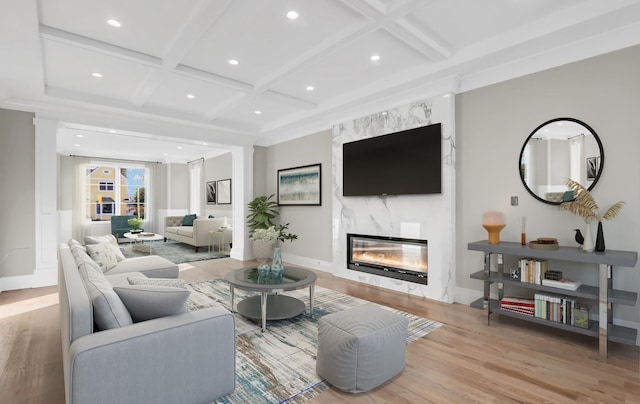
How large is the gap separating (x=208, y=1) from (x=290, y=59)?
1.20 meters

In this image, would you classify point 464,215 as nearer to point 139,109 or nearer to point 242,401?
point 242,401

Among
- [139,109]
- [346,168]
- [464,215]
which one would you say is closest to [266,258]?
[346,168]

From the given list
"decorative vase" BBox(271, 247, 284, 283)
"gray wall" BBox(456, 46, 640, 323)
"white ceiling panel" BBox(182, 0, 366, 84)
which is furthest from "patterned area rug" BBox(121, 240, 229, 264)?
"gray wall" BBox(456, 46, 640, 323)

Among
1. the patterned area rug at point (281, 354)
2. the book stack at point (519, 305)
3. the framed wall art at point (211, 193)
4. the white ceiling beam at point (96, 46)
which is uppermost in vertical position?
the white ceiling beam at point (96, 46)

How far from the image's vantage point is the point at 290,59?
350 cm

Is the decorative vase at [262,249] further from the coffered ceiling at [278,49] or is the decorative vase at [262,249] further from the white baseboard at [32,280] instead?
the white baseboard at [32,280]

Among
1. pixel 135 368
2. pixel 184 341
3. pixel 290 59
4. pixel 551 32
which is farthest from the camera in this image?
pixel 290 59

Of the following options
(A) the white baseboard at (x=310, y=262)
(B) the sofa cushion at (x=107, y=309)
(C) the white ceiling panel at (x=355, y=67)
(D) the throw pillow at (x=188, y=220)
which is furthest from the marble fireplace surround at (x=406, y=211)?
(D) the throw pillow at (x=188, y=220)

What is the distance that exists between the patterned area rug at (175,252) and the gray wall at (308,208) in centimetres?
189

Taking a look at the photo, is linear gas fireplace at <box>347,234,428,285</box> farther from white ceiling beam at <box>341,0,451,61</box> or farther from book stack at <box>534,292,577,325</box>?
white ceiling beam at <box>341,0,451,61</box>

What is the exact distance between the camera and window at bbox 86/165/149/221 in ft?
30.8

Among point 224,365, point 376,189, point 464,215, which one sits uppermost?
point 376,189

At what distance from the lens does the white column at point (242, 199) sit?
21.7 ft

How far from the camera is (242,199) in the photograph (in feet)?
21.9
